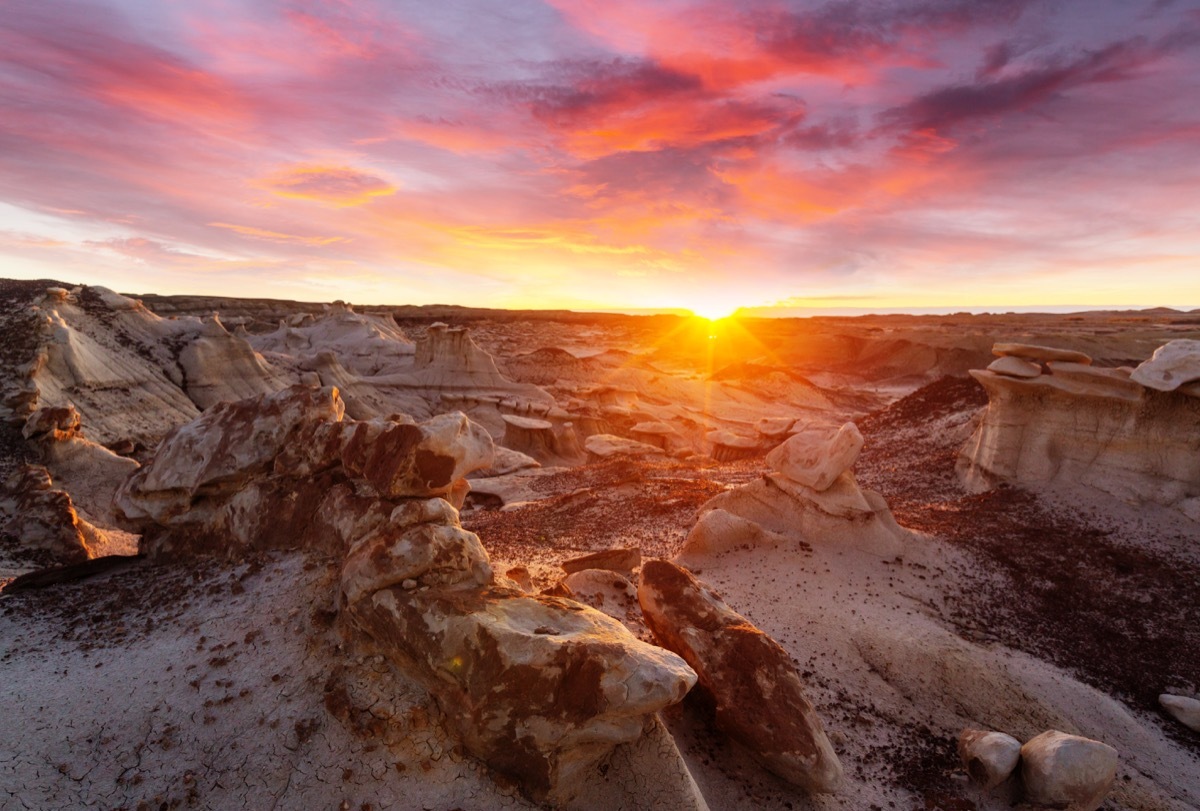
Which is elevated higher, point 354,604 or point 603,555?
point 354,604

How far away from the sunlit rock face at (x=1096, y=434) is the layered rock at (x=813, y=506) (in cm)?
647

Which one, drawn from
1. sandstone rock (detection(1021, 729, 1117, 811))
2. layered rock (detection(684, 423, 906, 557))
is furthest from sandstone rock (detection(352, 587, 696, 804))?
layered rock (detection(684, 423, 906, 557))

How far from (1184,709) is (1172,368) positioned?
8.42m

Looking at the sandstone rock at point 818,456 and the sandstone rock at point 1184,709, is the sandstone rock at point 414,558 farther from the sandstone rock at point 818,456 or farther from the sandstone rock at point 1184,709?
the sandstone rock at point 1184,709

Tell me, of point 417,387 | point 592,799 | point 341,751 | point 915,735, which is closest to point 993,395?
point 915,735

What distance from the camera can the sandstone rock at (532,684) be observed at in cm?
457

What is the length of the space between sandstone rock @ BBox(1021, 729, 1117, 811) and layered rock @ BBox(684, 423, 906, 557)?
16.0ft

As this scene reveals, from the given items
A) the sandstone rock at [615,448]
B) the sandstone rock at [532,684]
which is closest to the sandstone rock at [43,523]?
the sandstone rock at [532,684]

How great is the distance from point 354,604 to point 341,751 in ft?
3.80

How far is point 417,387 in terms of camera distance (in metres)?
37.9

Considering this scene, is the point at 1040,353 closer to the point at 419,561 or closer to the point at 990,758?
the point at 990,758

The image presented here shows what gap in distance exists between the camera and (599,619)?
5496 mm

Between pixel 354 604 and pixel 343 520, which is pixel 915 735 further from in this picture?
pixel 343 520

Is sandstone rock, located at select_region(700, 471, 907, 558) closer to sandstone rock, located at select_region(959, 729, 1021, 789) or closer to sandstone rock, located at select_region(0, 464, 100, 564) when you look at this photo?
sandstone rock, located at select_region(959, 729, 1021, 789)
